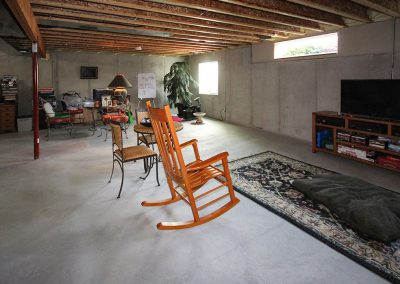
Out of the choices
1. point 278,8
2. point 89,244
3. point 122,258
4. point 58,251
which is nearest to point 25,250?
point 58,251

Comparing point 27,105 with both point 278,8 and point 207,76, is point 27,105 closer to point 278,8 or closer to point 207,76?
point 207,76

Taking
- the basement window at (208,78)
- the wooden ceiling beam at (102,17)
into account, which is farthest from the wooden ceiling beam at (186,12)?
the basement window at (208,78)

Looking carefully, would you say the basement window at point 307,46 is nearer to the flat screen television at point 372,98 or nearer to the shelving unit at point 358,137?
the flat screen television at point 372,98

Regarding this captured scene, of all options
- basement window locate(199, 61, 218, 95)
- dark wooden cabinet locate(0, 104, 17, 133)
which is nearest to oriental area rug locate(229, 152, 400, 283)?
basement window locate(199, 61, 218, 95)

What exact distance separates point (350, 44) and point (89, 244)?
16.6 ft

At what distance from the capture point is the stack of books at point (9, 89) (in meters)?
6.98

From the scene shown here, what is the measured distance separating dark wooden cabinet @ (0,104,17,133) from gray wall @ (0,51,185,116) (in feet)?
2.77

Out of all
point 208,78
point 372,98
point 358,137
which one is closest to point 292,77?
point 372,98

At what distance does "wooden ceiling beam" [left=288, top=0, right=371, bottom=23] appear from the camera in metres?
3.34

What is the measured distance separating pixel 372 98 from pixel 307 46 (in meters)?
2.29

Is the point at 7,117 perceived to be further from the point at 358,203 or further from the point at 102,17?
the point at 358,203

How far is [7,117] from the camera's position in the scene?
22.2 feet

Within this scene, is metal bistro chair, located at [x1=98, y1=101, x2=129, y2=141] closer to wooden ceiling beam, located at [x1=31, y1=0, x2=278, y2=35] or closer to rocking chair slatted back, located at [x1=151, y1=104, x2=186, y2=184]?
wooden ceiling beam, located at [x1=31, y1=0, x2=278, y2=35]

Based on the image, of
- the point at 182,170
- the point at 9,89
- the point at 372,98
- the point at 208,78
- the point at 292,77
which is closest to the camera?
the point at 182,170
